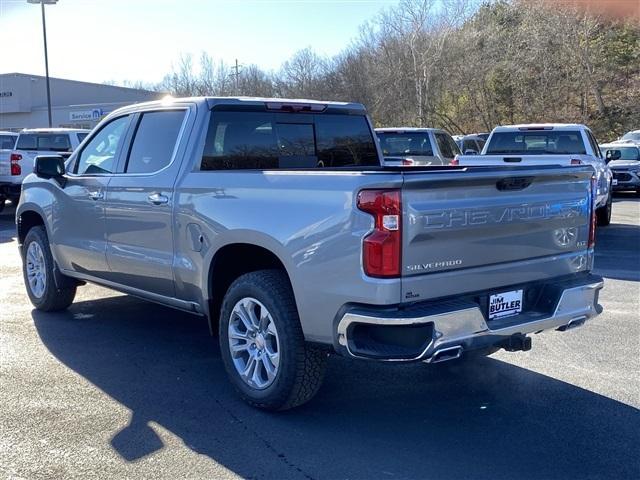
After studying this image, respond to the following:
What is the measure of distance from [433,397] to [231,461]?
1606 mm

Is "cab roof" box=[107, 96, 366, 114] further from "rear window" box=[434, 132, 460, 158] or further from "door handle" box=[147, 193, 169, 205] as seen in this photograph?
"rear window" box=[434, 132, 460, 158]

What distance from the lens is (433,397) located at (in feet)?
16.0

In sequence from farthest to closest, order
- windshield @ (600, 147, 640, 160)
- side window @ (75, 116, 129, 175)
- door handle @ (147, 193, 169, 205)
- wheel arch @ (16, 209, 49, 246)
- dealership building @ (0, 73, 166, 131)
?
dealership building @ (0, 73, 166, 131)
windshield @ (600, 147, 640, 160)
wheel arch @ (16, 209, 49, 246)
side window @ (75, 116, 129, 175)
door handle @ (147, 193, 169, 205)

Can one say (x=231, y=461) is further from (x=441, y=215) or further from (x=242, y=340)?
(x=441, y=215)

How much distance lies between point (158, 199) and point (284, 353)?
1.69 m

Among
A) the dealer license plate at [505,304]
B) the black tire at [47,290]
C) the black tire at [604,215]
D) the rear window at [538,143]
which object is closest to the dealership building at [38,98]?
the rear window at [538,143]

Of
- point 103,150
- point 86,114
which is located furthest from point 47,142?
point 86,114

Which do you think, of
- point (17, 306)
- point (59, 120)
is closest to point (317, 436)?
point (17, 306)

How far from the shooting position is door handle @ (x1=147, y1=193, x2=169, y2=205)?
5.20 meters

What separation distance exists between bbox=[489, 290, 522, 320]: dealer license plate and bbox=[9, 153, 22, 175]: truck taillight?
48.8 feet

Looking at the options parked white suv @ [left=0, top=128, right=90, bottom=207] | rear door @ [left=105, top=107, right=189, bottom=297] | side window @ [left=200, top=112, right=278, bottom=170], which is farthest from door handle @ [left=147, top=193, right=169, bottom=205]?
parked white suv @ [left=0, top=128, right=90, bottom=207]

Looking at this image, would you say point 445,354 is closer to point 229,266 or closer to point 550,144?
point 229,266

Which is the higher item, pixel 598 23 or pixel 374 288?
pixel 598 23

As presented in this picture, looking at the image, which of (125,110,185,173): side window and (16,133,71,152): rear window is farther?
(16,133,71,152): rear window
